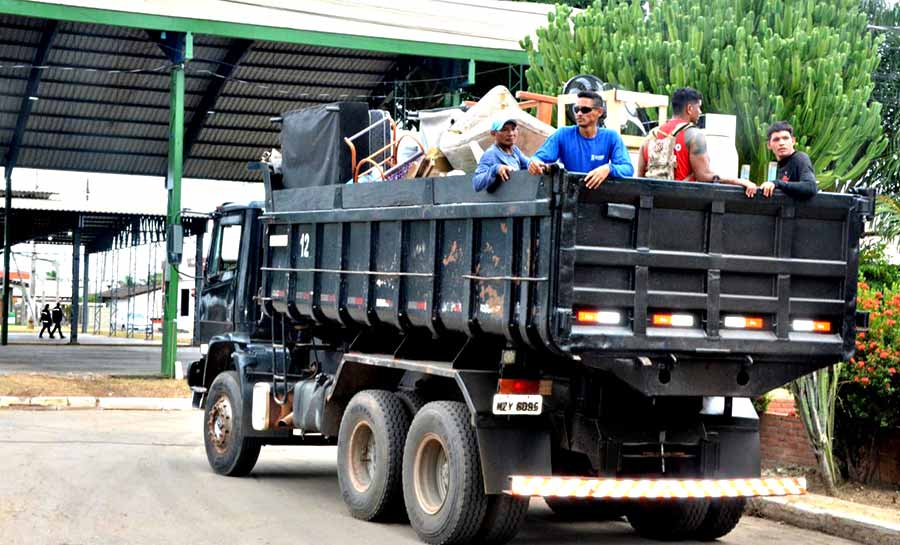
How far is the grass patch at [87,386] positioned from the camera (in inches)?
866

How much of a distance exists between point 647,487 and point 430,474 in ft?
5.70

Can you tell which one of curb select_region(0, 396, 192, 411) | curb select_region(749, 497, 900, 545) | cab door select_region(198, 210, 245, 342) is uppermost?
cab door select_region(198, 210, 245, 342)

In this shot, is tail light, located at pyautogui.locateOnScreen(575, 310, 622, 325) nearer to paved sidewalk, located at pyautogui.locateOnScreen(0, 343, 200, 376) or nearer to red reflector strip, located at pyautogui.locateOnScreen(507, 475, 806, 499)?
red reflector strip, located at pyautogui.locateOnScreen(507, 475, 806, 499)

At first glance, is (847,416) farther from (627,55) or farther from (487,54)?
(487,54)

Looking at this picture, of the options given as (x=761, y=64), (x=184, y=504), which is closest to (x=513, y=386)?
(x=184, y=504)

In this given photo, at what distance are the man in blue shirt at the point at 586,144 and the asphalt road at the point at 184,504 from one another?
9.53ft

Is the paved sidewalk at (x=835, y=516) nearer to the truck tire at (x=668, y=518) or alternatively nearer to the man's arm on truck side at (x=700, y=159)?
the truck tire at (x=668, y=518)

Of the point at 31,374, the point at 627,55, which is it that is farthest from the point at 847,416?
the point at 31,374

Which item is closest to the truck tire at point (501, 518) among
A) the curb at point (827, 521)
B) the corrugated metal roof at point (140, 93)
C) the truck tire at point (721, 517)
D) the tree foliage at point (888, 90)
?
the truck tire at point (721, 517)

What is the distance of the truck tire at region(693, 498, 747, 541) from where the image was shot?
9.71m

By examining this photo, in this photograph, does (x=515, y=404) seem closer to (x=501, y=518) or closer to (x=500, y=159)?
(x=501, y=518)

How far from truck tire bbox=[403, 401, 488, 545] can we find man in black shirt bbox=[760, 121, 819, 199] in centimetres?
262

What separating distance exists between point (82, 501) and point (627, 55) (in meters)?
12.1

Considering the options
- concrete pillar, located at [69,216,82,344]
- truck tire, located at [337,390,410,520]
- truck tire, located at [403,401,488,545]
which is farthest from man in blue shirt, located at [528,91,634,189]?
concrete pillar, located at [69,216,82,344]
